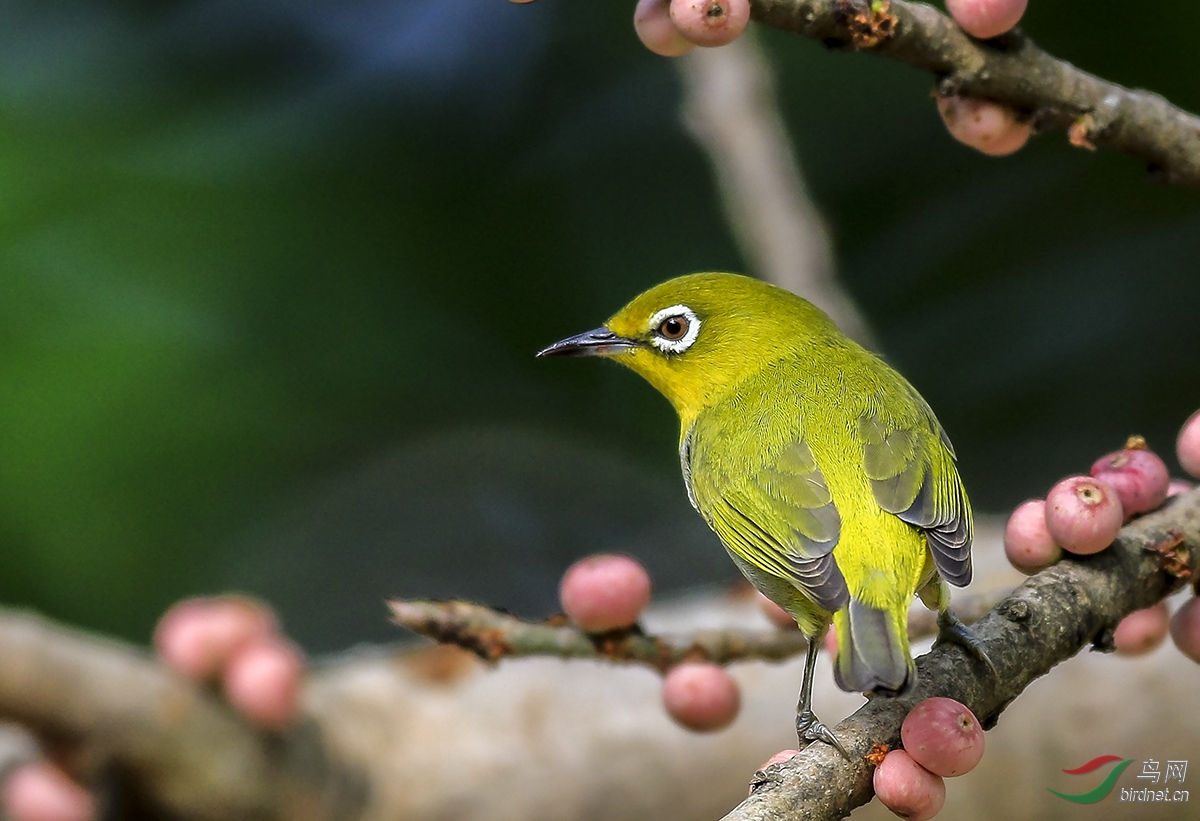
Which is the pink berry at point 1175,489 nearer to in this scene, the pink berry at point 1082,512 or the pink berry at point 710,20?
the pink berry at point 1082,512

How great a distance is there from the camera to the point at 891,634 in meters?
1.58

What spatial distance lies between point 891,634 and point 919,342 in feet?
8.25

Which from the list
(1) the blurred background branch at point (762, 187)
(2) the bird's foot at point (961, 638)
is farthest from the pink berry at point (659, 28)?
(1) the blurred background branch at point (762, 187)

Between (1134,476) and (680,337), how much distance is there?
32.0 inches

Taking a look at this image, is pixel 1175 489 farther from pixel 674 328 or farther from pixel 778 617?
pixel 674 328

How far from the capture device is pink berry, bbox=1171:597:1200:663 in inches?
67.9

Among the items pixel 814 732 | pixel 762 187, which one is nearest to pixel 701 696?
pixel 814 732

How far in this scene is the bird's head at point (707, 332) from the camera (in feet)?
7.34

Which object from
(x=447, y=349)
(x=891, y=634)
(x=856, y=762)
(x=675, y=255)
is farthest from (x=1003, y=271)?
(x=856, y=762)

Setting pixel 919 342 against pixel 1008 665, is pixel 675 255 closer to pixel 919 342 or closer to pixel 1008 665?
pixel 919 342

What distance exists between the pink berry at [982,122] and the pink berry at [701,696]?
855mm

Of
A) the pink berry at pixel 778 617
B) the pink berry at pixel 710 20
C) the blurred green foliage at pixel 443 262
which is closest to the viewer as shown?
the pink berry at pixel 710 20

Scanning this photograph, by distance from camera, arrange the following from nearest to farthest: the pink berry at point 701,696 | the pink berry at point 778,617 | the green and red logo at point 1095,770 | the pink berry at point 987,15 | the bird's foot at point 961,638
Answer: the bird's foot at point 961,638
the pink berry at point 987,15
the pink berry at point 701,696
the pink berry at point 778,617
the green and red logo at point 1095,770

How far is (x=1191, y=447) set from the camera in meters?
1.72
